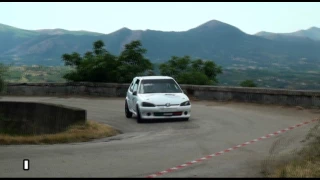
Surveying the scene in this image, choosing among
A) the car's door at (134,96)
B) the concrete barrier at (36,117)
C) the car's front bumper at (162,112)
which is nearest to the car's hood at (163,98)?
the car's front bumper at (162,112)

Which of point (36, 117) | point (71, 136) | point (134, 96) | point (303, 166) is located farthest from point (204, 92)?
point (303, 166)

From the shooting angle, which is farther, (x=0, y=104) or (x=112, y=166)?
(x=0, y=104)

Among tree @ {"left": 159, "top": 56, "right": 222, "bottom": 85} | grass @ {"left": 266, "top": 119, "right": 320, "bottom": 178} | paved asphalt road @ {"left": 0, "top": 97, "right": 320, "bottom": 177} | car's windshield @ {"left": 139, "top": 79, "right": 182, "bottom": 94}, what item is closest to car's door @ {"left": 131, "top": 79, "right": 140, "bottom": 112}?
car's windshield @ {"left": 139, "top": 79, "right": 182, "bottom": 94}

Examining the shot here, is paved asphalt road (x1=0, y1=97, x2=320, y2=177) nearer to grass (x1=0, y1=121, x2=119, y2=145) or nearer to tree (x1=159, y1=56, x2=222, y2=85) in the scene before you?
grass (x1=0, y1=121, x2=119, y2=145)

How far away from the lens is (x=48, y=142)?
15.3 m

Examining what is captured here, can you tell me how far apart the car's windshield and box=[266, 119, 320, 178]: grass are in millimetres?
9112

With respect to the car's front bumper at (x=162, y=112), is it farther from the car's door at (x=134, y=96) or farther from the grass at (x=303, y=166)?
the grass at (x=303, y=166)

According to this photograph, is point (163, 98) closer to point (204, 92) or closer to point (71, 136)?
point (71, 136)

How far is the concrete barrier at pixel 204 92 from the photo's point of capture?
23.2 m

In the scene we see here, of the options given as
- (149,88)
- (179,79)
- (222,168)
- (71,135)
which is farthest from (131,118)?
(179,79)

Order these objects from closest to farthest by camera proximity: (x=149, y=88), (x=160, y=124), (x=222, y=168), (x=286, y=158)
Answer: (x=222, y=168) → (x=286, y=158) → (x=160, y=124) → (x=149, y=88)

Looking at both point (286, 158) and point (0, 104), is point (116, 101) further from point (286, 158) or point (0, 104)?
point (286, 158)

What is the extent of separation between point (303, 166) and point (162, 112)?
32.1ft

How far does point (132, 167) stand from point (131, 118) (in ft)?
35.7
